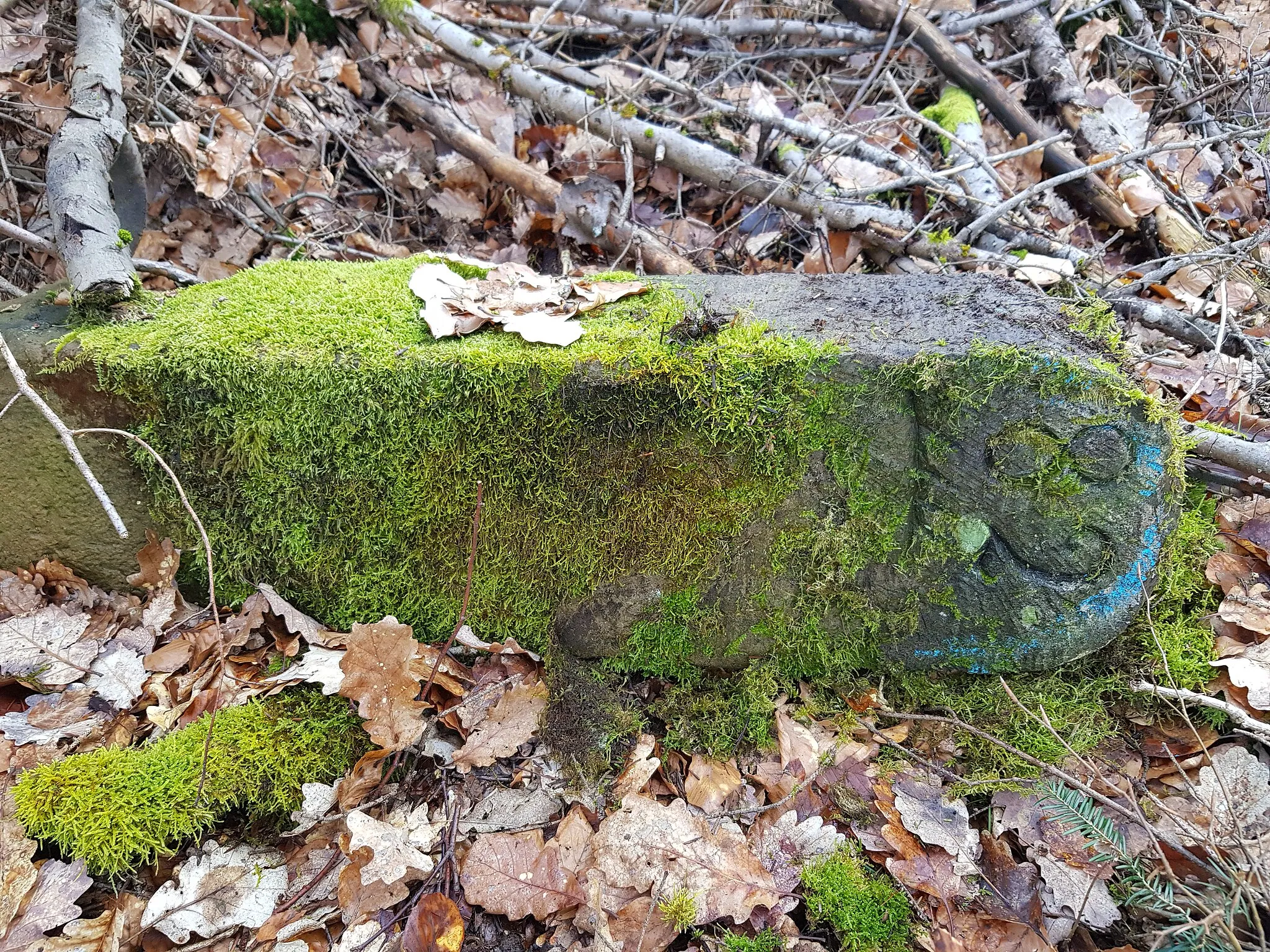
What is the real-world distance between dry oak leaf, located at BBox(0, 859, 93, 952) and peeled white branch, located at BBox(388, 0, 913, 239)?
13.1 feet

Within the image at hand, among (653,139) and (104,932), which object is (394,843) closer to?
(104,932)

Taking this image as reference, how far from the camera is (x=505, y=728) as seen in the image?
234 centimetres

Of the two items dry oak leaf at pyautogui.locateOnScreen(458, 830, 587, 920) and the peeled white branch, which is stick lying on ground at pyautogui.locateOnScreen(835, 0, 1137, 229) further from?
dry oak leaf at pyautogui.locateOnScreen(458, 830, 587, 920)

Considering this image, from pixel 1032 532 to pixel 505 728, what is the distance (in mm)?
1921

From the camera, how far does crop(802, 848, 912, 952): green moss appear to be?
6.45 feet

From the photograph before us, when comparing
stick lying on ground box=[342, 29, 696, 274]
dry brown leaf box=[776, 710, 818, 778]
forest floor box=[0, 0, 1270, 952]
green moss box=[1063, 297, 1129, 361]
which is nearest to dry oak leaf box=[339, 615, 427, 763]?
forest floor box=[0, 0, 1270, 952]

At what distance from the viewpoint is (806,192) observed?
3760mm

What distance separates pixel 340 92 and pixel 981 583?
470cm

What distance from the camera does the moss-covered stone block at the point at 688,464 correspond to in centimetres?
215

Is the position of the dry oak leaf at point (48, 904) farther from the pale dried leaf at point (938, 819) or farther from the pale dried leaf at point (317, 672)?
the pale dried leaf at point (938, 819)

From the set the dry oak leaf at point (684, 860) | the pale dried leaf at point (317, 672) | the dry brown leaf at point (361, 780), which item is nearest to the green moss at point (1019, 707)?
the dry oak leaf at point (684, 860)

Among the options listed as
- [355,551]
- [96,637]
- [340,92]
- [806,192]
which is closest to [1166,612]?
[806,192]

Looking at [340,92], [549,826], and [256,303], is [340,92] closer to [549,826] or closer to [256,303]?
[256,303]

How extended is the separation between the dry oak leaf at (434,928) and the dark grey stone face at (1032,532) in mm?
1756
